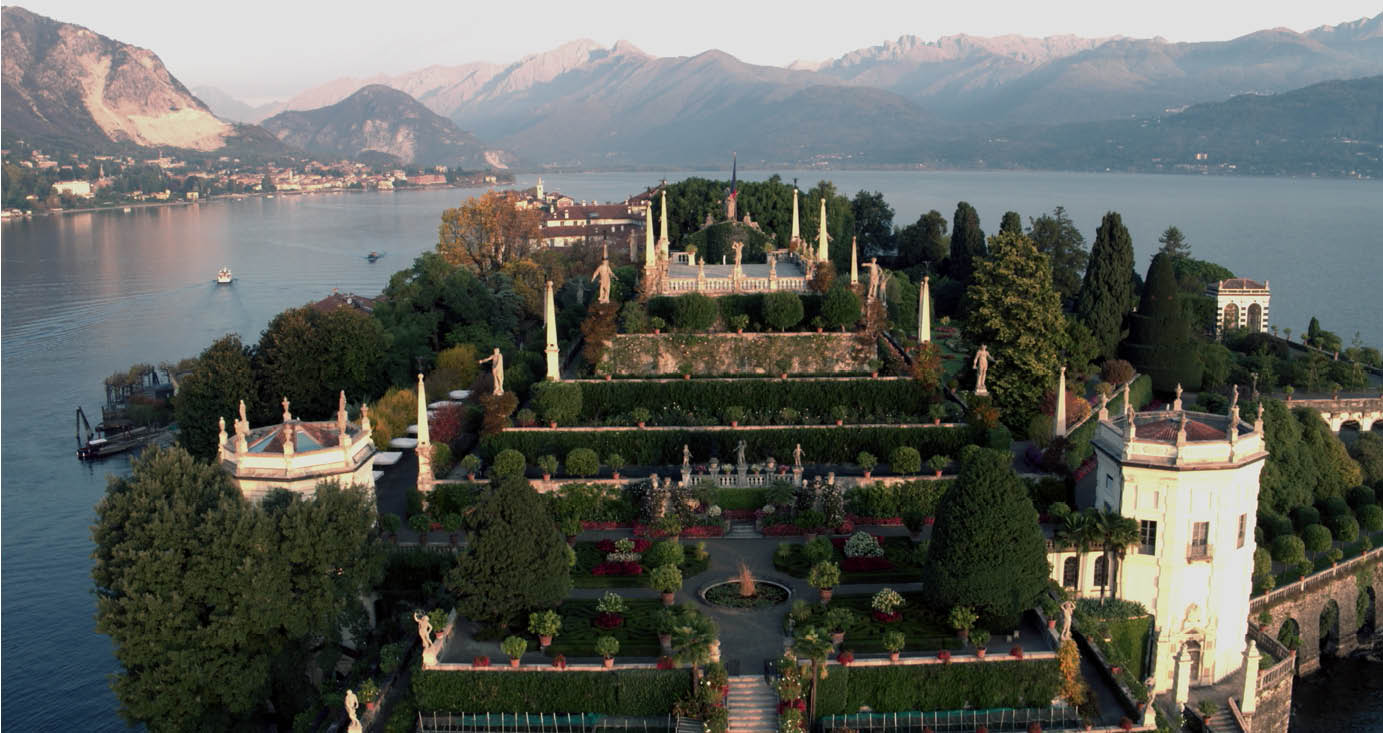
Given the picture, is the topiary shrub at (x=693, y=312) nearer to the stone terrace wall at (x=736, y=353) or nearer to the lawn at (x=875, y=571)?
the stone terrace wall at (x=736, y=353)

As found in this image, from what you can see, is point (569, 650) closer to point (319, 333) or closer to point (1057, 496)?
point (1057, 496)

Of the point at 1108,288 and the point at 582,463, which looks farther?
the point at 1108,288

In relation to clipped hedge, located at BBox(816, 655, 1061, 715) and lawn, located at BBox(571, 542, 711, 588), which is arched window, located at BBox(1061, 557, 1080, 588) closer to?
clipped hedge, located at BBox(816, 655, 1061, 715)

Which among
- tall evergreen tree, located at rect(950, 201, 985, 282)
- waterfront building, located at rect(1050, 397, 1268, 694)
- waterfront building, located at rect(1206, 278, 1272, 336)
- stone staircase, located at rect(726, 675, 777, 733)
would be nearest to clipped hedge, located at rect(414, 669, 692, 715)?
stone staircase, located at rect(726, 675, 777, 733)

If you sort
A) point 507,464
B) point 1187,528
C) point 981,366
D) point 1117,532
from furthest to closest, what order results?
point 981,366
point 507,464
point 1187,528
point 1117,532

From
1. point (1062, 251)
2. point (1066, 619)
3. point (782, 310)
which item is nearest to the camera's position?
point (1066, 619)

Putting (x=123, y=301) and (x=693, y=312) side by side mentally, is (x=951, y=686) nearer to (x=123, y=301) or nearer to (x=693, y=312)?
(x=693, y=312)

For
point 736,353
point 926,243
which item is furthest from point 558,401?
point 926,243

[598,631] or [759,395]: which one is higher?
[759,395]
